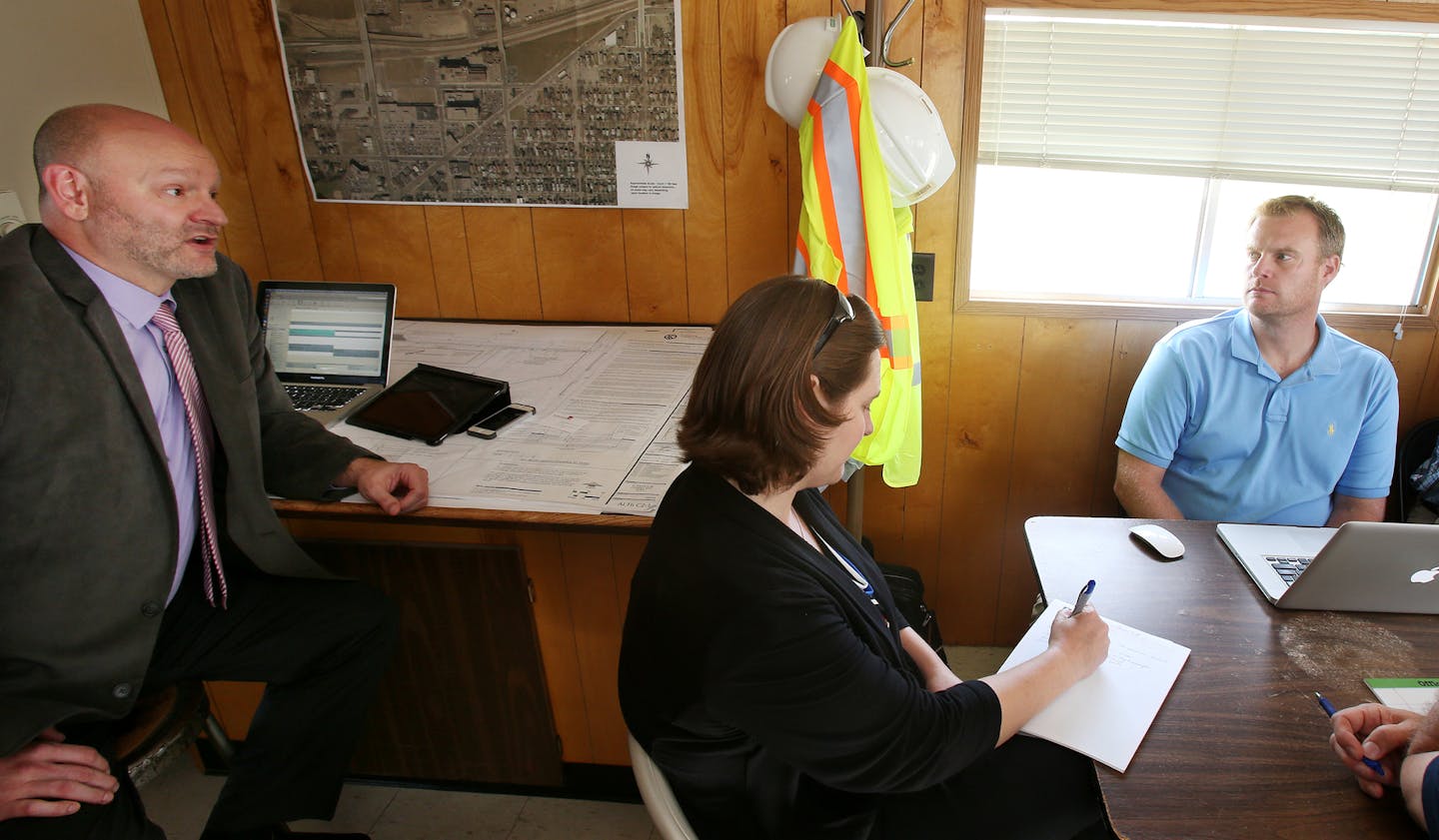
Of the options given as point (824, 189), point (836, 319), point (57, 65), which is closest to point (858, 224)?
point (824, 189)

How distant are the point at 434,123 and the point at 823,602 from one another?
1.74m

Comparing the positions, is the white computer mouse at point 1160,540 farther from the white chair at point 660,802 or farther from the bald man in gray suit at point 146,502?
the bald man in gray suit at point 146,502

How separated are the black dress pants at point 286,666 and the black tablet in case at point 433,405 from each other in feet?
1.11

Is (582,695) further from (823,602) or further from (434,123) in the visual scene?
(434,123)

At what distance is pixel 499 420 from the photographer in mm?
1791

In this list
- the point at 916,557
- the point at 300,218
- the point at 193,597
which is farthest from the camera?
the point at 916,557

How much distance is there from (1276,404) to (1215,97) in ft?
2.46

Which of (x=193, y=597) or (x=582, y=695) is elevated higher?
(x=193, y=597)

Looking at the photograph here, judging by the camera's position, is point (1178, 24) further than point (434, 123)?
No

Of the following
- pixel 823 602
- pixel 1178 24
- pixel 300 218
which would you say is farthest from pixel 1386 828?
pixel 300 218

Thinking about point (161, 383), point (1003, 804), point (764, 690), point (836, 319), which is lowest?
point (1003, 804)

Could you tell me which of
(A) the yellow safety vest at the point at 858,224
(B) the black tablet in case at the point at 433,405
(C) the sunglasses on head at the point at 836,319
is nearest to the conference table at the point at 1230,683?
(A) the yellow safety vest at the point at 858,224

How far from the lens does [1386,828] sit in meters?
0.94

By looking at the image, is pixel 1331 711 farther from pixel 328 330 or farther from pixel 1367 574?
pixel 328 330
